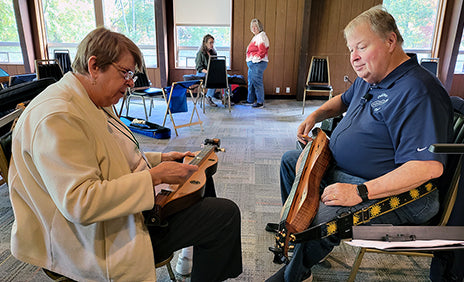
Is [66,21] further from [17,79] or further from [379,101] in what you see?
[379,101]

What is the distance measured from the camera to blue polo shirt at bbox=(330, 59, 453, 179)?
104 centimetres

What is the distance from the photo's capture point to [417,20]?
20.7 feet

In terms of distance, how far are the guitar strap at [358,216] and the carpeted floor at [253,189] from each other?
54 cm

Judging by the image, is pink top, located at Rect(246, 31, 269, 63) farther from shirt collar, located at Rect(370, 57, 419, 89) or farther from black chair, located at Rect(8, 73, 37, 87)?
shirt collar, located at Rect(370, 57, 419, 89)

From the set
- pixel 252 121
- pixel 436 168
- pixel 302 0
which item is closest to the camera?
pixel 436 168

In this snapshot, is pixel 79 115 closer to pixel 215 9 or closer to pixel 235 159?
pixel 235 159

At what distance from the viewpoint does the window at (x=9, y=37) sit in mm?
6234

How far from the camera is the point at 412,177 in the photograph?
1031mm

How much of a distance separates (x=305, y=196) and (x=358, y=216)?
0.19 meters

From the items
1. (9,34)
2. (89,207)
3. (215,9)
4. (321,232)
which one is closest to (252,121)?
(215,9)

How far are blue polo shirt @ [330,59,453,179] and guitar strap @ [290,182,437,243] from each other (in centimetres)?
11

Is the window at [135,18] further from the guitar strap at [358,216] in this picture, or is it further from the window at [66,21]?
the guitar strap at [358,216]

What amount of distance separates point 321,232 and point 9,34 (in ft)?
25.0

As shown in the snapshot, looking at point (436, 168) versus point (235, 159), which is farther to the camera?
point (235, 159)
